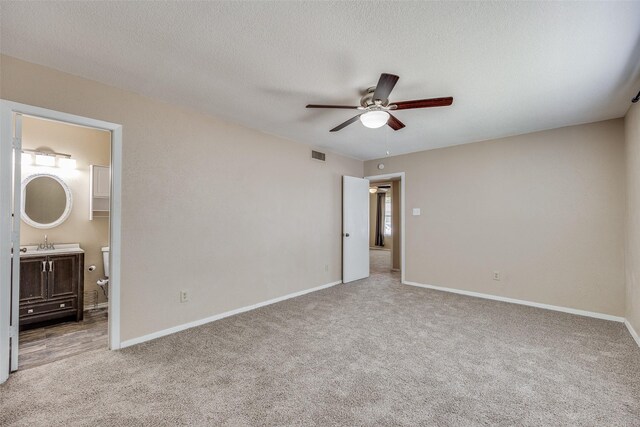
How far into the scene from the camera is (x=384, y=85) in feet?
6.83

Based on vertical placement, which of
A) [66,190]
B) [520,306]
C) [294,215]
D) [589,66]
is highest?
[589,66]

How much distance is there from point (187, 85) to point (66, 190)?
8.23ft

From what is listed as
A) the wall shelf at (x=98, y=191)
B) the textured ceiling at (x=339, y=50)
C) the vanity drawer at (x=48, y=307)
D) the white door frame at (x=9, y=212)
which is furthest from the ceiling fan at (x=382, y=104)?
the vanity drawer at (x=48, y=307)

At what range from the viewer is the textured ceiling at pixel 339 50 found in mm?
1639

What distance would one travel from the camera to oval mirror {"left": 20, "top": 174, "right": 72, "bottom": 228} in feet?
11.1

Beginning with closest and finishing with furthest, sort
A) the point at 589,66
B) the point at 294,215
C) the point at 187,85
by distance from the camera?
1. the point at 589,66
2. the point at 187,85
3. the point at 294,215

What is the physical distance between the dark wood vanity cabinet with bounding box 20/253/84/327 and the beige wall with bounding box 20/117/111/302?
0.51 metres

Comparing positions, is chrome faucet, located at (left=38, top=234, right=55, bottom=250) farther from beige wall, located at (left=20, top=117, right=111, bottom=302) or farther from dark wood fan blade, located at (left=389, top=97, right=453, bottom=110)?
dark wood fan blade, located at (left=389, top=97, right=453, bottom=110)

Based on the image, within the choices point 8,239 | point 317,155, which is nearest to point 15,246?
point 8,239

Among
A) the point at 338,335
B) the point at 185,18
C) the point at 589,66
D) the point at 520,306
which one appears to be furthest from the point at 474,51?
the point at 520,306

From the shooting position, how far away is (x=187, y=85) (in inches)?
101

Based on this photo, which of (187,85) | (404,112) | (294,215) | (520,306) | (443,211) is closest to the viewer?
(187,85)

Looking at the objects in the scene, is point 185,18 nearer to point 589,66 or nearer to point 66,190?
point 589,66

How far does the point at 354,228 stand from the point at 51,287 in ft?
14.3
